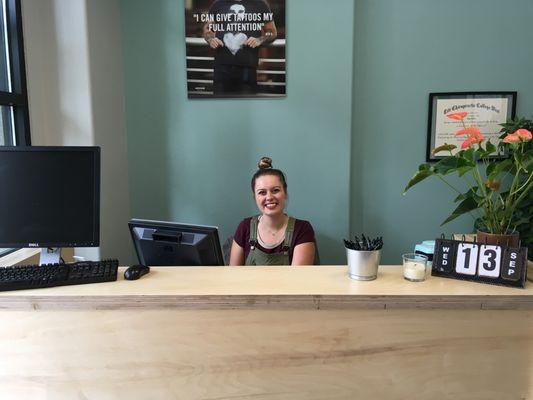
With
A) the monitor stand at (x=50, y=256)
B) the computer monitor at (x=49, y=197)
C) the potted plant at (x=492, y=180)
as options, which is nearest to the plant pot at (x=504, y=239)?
the potted plant at (x=492, y=180)

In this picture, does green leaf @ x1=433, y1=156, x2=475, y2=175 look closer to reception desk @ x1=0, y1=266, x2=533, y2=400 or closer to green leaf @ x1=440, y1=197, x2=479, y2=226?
green leaf @ x1=440, y1=197, x2=479, y2=226

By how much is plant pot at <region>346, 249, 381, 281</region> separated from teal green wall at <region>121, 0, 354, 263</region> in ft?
4.91

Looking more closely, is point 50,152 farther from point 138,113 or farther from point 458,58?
point 458,58

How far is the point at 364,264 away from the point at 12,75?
1979 millimetres

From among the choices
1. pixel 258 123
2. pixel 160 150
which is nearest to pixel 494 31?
pixel 258 123

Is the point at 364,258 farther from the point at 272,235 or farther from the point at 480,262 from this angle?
the point at 272,235

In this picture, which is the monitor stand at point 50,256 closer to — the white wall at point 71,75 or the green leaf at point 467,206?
the white wall at point 71,75

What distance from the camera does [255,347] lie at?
1.01 meters

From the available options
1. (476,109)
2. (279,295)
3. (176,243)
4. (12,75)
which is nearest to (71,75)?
(12,75)

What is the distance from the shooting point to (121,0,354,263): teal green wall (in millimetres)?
2480

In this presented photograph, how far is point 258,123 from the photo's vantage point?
2.54 meters

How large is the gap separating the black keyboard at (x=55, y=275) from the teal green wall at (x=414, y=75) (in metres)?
1.89

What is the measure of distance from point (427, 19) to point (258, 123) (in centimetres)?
128

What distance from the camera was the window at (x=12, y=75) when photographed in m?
1.98
